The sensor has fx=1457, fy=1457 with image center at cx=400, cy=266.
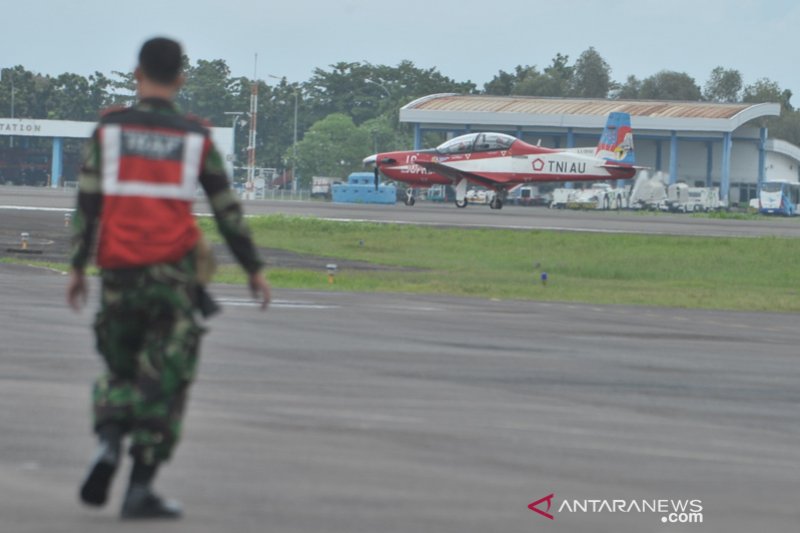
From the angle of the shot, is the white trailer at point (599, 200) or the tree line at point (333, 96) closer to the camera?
the white trailer at point (599, 200)

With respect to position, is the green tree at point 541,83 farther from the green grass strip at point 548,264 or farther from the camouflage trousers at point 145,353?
the camouflage trousers at point 145,353

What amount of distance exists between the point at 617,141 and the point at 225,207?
65.0 meters

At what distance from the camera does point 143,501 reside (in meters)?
5.86

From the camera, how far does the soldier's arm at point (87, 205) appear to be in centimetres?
593

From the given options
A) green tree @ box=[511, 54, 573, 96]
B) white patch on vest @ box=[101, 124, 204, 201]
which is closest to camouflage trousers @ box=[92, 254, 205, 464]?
white patch on vest @ box=[101, 124, 204, 201]

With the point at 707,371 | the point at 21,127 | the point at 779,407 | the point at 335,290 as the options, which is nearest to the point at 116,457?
the point at 779,407

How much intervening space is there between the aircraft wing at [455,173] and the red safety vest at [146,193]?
195ft

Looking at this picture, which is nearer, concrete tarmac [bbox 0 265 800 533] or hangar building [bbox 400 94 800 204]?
concrete tarmac [bbox 0 265 800 533]

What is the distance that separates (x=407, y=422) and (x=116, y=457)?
3.49m

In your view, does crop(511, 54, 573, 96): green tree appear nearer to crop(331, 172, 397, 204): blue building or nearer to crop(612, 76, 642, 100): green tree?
crop(612, 76, 642, 100): green tree

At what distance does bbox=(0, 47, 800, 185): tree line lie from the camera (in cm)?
13950

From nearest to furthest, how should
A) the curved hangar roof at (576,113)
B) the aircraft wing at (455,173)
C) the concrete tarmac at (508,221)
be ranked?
the concrete tarmac at (508,221)
the aircraft wing at (455,173)
the curved hangar roof at (576,113)

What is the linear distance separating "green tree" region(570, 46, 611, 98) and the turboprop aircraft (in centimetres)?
11056

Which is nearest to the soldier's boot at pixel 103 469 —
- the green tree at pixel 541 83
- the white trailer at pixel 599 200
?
the white trailer at pixel 599 200
